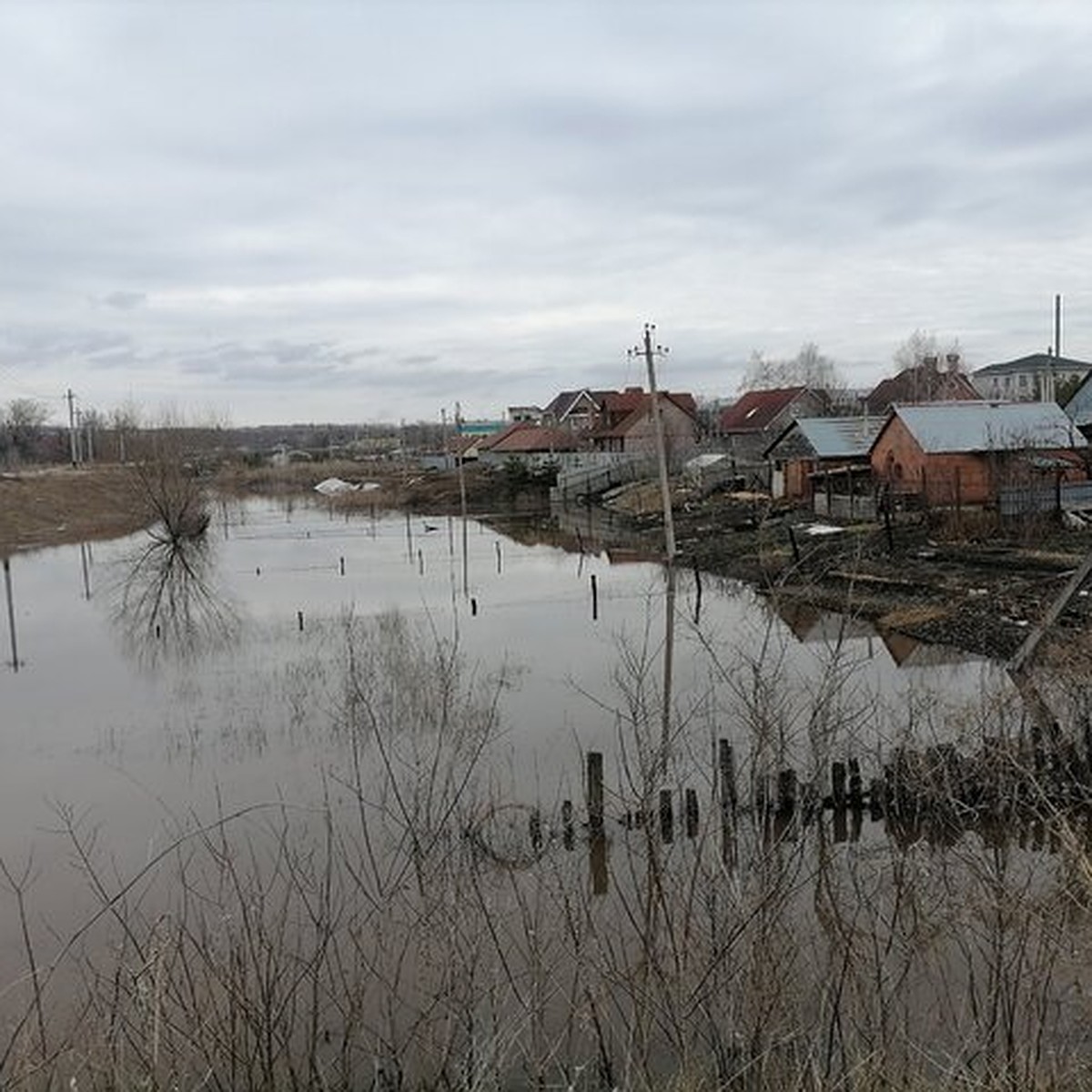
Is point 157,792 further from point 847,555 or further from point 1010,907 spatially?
point 847,555

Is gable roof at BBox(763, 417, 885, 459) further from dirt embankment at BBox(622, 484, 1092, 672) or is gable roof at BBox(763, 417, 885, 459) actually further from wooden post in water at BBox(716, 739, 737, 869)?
wooden post in water at BBox(716, 739, 737, 869)

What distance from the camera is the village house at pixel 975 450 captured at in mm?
30375

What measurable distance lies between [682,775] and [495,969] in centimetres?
389

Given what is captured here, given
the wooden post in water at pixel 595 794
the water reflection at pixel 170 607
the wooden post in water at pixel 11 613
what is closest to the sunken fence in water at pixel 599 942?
the wooden post in water at pixel 595 794

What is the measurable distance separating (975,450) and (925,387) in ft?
121

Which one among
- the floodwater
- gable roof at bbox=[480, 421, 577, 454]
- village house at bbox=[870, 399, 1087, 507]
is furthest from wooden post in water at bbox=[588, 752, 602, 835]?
gable roof at bbox=[480, 421, 577, 454]

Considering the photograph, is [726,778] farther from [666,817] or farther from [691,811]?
[666,817]

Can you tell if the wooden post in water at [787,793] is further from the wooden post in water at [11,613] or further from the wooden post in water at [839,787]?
Result: the wooden post in water at [11,613]

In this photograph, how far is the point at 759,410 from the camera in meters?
70.0

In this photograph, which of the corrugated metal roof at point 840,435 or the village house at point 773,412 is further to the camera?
the village house at point 773,412

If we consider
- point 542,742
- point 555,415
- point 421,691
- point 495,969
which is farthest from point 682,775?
point 555,415

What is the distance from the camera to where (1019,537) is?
88.4ft

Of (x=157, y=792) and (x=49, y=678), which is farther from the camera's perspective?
(x=49, y=678)

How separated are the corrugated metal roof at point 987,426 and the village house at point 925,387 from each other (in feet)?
95.1
